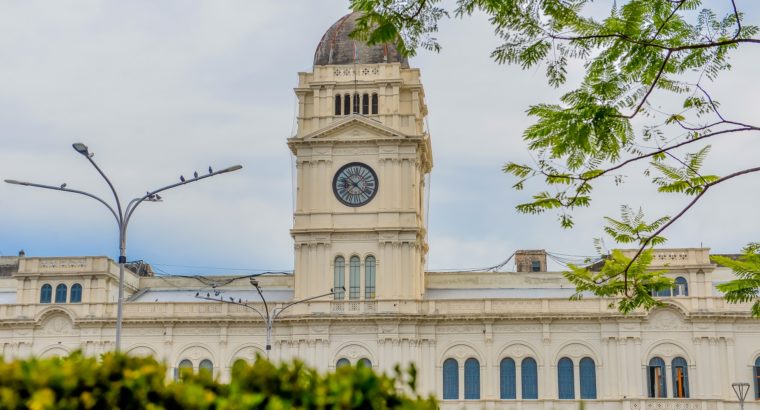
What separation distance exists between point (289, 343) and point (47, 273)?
16909 mm

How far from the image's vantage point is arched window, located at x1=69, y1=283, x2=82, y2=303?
6912 centimetres

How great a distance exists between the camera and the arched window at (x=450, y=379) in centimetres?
6494

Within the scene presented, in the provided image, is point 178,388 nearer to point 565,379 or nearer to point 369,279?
point 565,379

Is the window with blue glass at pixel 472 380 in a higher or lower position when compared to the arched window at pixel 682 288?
lower

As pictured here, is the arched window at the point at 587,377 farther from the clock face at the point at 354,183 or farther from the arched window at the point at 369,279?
the clock face at the point at 354,183

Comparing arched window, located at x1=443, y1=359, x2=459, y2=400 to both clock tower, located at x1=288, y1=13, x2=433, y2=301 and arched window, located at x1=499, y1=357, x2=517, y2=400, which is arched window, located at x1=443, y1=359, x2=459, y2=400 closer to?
arched window, located at x1=499, y1=357, x2=517, y2=400

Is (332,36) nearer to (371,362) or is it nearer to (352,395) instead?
(371,362)

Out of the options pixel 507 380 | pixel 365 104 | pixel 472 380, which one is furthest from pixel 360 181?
pixel 507 380

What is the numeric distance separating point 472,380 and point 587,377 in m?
6.99

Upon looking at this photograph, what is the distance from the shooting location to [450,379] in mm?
65250

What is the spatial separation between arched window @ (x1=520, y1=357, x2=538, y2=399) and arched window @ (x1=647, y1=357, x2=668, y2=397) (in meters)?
6.79

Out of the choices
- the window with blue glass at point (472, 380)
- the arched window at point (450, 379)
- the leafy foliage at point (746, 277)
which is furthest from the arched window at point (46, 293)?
the leafy foliage at point (746, 277)

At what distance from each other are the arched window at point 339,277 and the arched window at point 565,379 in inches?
559

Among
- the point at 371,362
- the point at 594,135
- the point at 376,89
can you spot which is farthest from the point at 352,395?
the point at 376,89
